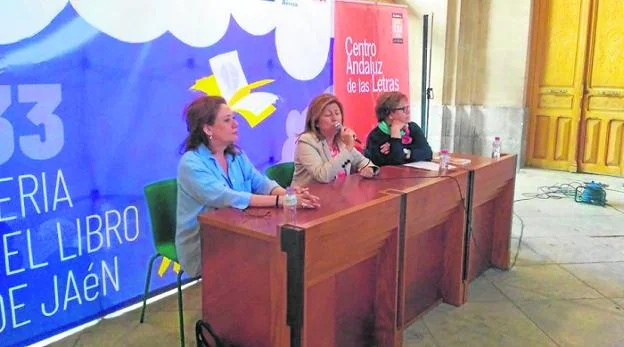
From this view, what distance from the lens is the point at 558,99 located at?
23.9ft

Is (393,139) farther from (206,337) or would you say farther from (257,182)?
(206,337)

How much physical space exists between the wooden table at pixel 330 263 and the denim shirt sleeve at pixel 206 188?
9cm

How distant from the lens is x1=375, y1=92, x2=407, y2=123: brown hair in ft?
11.3

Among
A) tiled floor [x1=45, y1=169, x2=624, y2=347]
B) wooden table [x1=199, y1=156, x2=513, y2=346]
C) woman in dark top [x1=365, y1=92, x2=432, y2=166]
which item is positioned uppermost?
woman in dark top [x1=365, y1=92, x2=432, y2=166]

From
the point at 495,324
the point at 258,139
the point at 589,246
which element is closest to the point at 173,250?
the point at 258,139

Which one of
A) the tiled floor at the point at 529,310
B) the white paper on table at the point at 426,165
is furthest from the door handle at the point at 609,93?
the white paper on table at the point at 426,165

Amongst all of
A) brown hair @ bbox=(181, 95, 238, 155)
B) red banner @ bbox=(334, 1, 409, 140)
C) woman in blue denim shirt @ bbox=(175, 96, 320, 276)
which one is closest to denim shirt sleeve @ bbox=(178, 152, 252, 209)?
woman in blue denim shirt @ bbox=(175, 96, 320, 276)

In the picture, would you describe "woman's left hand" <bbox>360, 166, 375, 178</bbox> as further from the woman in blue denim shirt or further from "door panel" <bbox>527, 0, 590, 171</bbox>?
"door panel" <bbox>527, 0, 590, 171</bbox>

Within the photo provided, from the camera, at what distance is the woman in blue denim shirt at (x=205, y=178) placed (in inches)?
93.4

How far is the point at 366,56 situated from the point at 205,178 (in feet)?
9.33

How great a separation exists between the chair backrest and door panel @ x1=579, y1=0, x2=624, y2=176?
613cm

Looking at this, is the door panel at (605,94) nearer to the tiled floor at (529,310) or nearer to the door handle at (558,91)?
the door handle at (558,91)

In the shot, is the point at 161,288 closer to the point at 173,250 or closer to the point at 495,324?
the point at 173,250

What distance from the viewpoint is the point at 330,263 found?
6.96 ft
